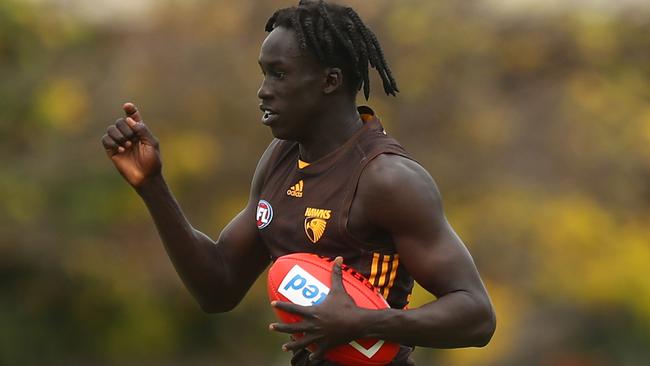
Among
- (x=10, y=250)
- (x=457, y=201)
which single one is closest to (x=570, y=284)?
(x=457, y=201)

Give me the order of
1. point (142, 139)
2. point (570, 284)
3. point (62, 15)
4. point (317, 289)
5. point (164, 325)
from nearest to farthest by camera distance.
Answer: point (317, 289) < point (142, 139) < point (570, 284) < point (164, 325) < point (62, 15)

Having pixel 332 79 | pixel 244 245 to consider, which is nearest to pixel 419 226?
pixel 332 79

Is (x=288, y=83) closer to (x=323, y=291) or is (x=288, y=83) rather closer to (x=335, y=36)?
(x=335, y=36)

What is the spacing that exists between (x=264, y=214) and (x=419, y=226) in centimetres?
76

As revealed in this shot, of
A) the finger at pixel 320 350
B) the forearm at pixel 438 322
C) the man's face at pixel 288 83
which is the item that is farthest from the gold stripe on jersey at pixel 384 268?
the man's face at pixel 288 83

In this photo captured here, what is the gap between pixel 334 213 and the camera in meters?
5.44

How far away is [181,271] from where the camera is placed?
19.5 ft

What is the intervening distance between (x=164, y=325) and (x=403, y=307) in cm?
1680

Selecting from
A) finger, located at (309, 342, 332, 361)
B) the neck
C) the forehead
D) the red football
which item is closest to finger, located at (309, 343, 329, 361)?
finger, located at (309, 342, 332, 361)

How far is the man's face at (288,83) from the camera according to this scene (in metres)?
5.51

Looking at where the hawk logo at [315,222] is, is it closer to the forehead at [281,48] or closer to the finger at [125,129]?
the forehead at [281,48]

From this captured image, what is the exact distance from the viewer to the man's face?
18.1 ft

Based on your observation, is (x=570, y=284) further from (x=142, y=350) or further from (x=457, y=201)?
(x=142, y=350)

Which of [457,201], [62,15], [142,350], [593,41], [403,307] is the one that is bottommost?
[142,350]
